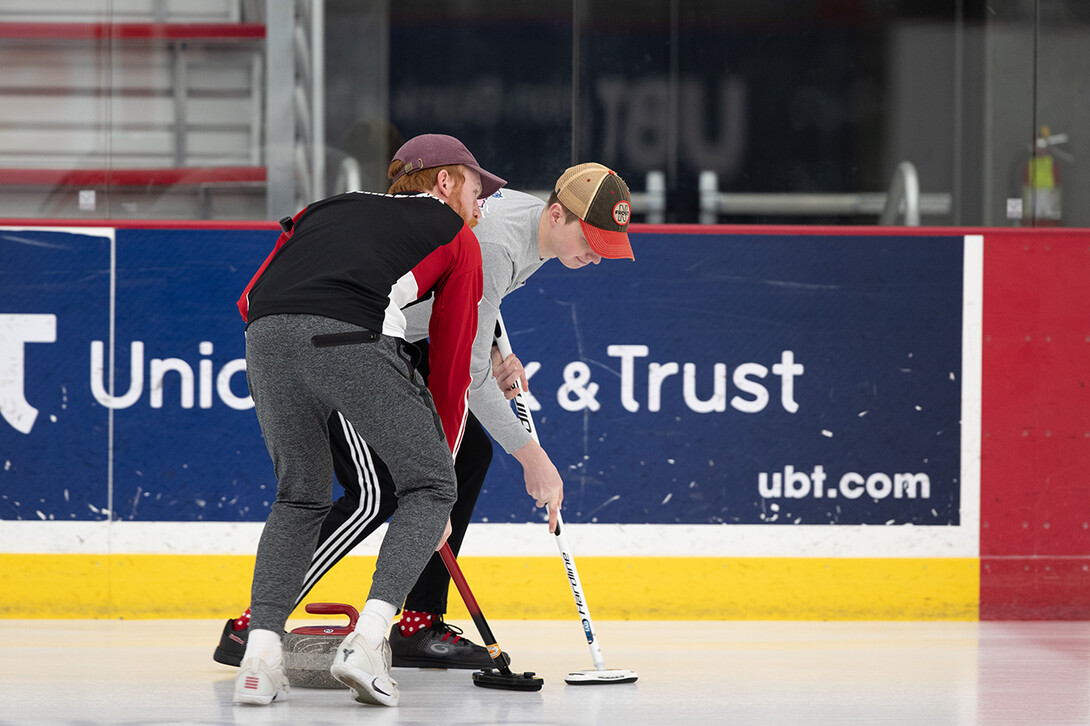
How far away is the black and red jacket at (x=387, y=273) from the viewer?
2.53 m

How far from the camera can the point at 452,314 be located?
262cm

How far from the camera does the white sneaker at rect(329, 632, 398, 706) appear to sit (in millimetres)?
2480

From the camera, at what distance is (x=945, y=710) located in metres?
2.76

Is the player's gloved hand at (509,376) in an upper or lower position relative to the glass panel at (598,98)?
lower

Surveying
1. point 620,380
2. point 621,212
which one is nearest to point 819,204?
point 620,380

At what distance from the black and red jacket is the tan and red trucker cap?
0.91 ft

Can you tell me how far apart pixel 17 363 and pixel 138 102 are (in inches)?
37.4

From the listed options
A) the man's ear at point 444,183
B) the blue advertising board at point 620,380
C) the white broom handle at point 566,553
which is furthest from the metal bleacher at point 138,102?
the man's ear at point 444,183

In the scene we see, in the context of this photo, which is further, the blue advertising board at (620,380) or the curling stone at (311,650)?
the blue advertising board at (620,380)

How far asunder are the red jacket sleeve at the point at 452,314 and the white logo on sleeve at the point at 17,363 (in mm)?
1873

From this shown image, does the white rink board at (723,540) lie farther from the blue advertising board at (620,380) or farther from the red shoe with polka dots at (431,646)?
the red shoe with polka dots at (431,646)

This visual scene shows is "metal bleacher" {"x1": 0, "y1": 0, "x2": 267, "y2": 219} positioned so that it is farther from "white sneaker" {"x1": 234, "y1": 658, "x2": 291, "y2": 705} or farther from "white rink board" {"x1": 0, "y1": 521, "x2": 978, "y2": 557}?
"white sneaker" {"x1": 234, "y1": 658, "x2": 291, "y2": 705}

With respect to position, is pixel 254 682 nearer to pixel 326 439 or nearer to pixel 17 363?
pixel 326 439

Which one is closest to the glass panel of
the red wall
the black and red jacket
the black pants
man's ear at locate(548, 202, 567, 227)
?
the red wall
